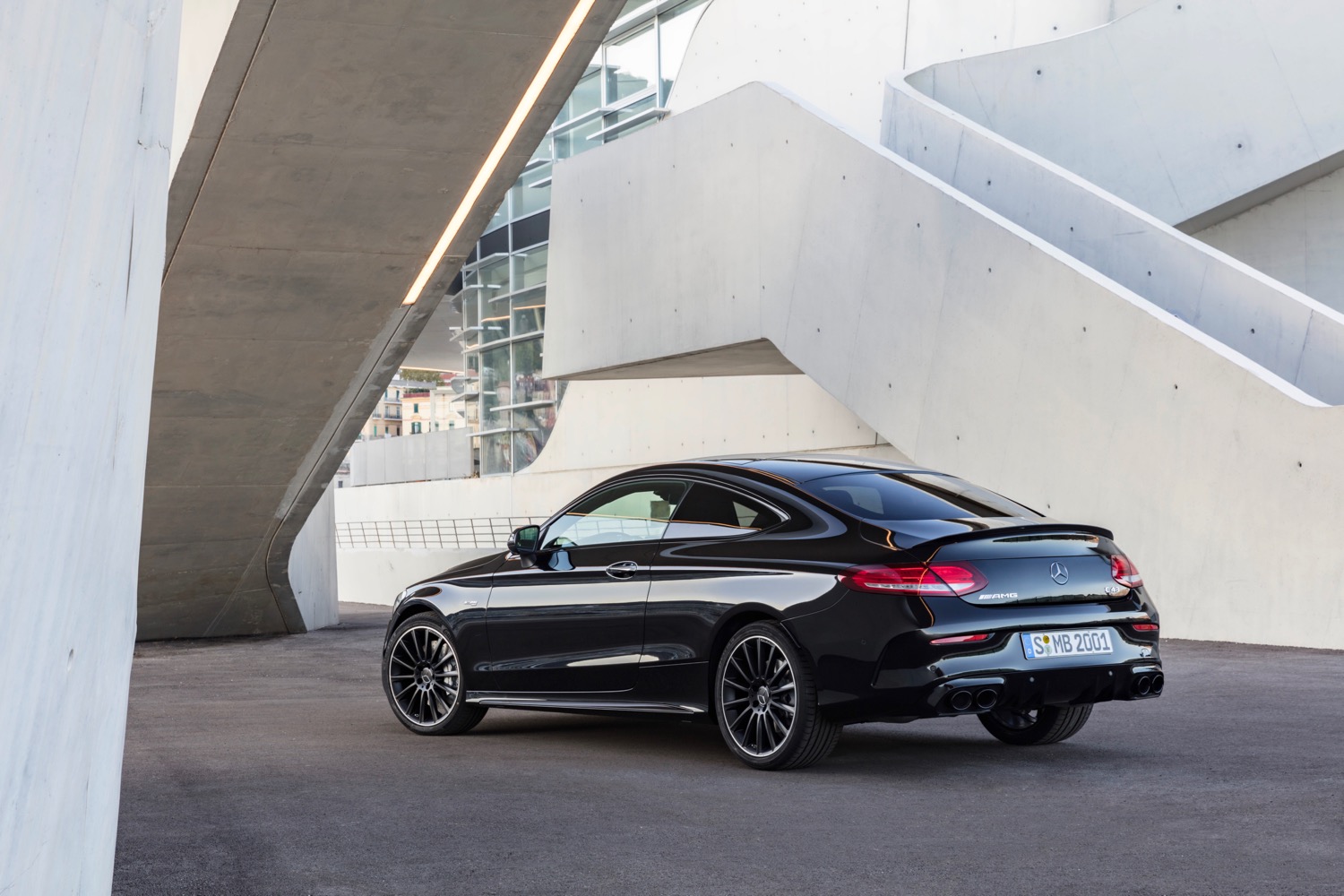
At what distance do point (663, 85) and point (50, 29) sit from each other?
30025 mm

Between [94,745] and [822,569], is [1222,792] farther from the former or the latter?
[94,745]

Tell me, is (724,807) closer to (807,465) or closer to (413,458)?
(807,465)

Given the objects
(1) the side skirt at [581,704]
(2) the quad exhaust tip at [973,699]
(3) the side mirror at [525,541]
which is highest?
(3) the side mirror at [525,541]

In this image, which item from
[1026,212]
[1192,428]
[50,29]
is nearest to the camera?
→ [50,29]

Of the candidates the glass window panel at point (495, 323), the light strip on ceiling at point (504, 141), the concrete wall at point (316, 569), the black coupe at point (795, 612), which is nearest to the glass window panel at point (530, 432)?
the glass window panel at point (495, 323)

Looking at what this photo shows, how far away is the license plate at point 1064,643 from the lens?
6.57m

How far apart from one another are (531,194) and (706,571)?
99.4ft

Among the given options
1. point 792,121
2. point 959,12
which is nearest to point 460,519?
point 959,12

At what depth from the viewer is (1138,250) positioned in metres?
16.7

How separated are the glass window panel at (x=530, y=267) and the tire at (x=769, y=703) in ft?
95.9

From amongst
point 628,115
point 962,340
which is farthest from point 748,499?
point 628,115

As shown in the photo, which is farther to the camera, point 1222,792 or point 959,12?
point 959,12

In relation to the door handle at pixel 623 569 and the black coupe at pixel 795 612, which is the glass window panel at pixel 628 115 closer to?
the black coupe at pixel 795 612

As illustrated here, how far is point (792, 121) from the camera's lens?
62.6ft
